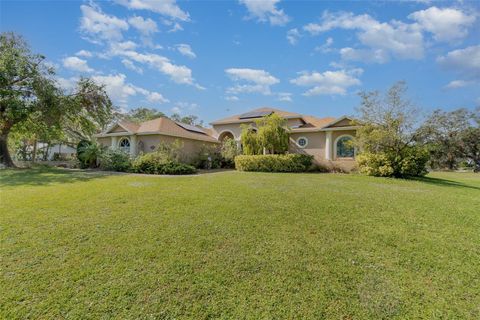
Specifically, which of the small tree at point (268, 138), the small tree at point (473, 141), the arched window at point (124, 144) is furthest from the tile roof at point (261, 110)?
the small tree at point (473, 141)

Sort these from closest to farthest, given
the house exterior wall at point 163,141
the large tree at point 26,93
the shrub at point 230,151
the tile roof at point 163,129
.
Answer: the large tree at point 26,93 → the tile roof at point 163,129 → the house exterior wall at point 163,141 → the shrub at point 230,151

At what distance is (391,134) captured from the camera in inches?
617

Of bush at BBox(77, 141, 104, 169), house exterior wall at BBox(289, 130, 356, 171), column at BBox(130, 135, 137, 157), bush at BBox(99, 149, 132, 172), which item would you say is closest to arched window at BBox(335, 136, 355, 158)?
house exterior wall at BBox(289, 130, 356, 171)

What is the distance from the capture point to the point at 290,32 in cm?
1392

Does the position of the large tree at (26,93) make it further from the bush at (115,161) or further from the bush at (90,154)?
the bush at (115,161)

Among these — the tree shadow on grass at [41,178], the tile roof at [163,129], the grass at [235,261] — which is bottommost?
the grass at [235,261]

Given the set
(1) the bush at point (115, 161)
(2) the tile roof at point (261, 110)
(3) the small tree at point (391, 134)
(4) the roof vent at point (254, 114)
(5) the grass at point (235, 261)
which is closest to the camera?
(5) the grass at point (235, 261)

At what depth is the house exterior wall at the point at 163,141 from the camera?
22047 mm

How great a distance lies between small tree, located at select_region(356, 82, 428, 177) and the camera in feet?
51.2

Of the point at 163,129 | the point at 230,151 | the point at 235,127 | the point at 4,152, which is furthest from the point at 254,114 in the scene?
the point at 4,152

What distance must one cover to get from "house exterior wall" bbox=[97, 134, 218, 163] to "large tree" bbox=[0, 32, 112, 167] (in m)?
5.55

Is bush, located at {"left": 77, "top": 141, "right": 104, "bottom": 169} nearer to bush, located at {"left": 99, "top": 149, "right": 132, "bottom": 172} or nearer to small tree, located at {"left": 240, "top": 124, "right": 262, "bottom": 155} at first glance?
bush, located at {"left": 99, "top": 149, "right": 132, "bottom": 172}

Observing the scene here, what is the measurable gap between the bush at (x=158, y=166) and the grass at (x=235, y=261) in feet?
31.7

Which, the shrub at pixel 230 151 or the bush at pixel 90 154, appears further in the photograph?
the shrub at pixel 230 151
